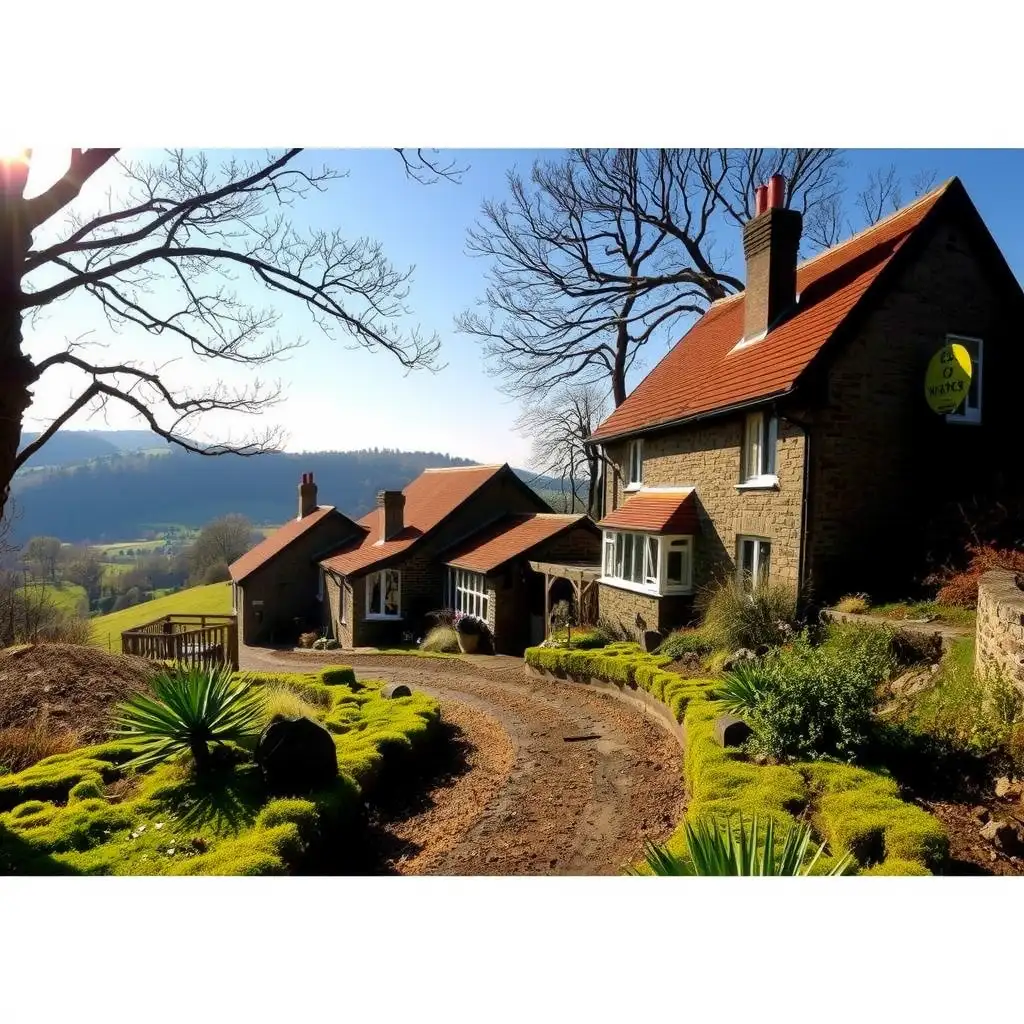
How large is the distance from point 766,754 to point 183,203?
7.56 m

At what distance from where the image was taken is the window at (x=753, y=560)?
1105 centimetres

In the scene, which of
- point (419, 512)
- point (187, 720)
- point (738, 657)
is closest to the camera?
point (187, 720)

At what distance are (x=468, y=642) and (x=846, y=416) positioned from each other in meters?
12.3

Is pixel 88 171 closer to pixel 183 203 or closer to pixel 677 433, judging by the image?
pixel 183 203

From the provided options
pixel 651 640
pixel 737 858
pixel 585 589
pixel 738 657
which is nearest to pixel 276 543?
pixel 585 589

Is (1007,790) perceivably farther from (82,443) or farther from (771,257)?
(82,443)

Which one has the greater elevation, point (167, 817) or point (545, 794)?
point (167, 817)

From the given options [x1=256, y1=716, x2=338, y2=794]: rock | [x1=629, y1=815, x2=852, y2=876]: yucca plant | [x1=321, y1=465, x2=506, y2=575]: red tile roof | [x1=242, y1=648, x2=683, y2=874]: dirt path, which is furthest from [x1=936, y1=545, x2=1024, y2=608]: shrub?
[x1=321, y1=465, x2=506, y2=575]: red tile roof

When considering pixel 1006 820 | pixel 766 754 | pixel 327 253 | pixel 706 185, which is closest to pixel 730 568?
pixel 766 754

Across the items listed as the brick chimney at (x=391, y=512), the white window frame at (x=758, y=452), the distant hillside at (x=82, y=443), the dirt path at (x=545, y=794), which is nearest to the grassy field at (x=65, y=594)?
the distant hillside at (x=82, y=443)

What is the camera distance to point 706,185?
59.8ft

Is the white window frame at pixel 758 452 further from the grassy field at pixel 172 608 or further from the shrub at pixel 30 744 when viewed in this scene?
the grassy field at pixel 172 608

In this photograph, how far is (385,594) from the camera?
22266mm

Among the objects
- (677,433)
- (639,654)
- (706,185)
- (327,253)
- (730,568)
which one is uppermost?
(706,185)
